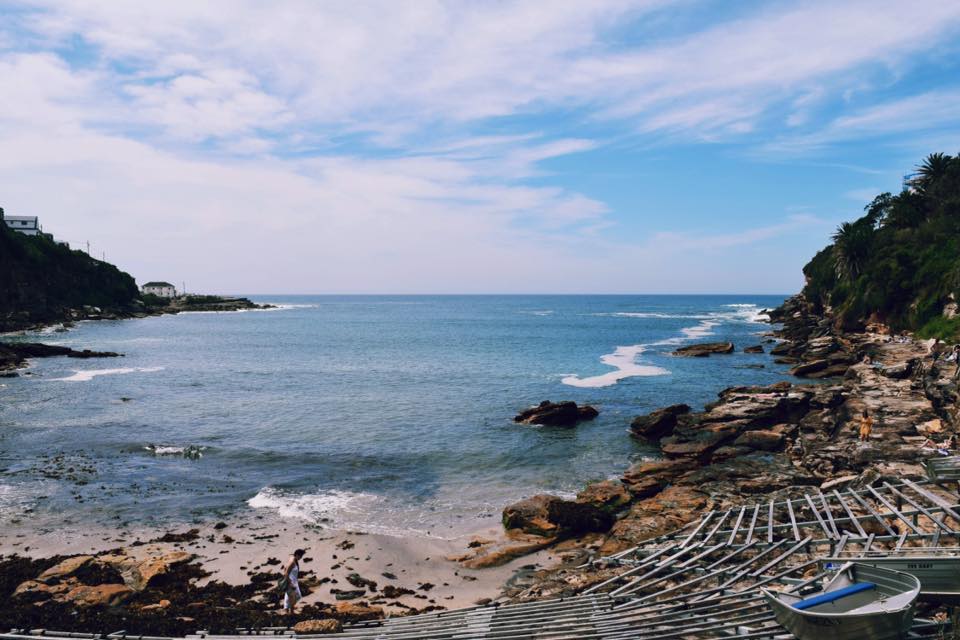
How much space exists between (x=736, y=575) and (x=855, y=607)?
3180mm

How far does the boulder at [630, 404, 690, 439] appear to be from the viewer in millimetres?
34125

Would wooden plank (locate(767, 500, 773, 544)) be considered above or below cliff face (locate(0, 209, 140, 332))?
below

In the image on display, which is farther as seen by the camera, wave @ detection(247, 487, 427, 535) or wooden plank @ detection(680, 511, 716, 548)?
wave @ detection(247, 487, 427, 535)

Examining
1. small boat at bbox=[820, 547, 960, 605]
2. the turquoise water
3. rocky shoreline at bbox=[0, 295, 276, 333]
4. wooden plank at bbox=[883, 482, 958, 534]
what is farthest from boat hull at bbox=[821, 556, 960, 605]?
rocky shoreline at bbox=[0, 295, 276, 333]

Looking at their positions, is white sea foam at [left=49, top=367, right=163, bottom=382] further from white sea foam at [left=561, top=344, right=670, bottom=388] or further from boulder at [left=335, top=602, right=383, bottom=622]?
boulder at [left=335, top=602, right=383, bottom=622]

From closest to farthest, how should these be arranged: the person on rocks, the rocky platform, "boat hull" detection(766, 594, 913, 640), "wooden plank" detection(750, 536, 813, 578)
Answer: "boat hull" detection(766, 594, 913, 640) < "wooden plank" detection(750, 536, 813, 578) < the person on rocks < the rocky platform

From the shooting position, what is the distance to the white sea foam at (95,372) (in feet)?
174

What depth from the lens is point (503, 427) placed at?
37094 mm

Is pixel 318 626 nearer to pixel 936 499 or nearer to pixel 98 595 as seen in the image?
pixel 98 595

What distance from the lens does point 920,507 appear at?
15.2 m

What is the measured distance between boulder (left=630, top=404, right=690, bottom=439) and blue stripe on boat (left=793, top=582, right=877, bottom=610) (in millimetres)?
23702

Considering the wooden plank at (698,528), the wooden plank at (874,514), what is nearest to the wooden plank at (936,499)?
the wooden plank at (874,514)

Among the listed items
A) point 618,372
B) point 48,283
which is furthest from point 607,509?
point 48,283

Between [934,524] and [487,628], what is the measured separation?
1156cm
